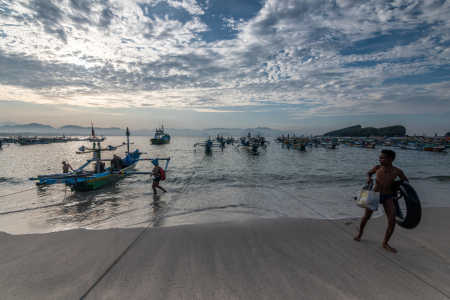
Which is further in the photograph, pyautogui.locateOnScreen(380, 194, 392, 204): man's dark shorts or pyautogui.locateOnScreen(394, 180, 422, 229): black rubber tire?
pyautogui.locateOnScreen(380, 194, 392, 204): man's dark shorts

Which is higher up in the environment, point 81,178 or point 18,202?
point 81,178

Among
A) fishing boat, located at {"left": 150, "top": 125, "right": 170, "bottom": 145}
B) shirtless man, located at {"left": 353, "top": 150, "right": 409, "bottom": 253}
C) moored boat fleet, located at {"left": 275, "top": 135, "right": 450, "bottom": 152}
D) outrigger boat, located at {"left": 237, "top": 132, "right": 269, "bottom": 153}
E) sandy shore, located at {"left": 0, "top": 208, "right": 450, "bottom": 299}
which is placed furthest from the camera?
fishing boat, located at {"left": 150, "top": 125, "right": 170, "bottom": 145}

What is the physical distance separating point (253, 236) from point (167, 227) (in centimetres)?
276

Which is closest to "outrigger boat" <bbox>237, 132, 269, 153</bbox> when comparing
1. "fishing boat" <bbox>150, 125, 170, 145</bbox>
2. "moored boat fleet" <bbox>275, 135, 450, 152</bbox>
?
"moored boat fleet" <bbox>275, 135, 450, 152</bbox>

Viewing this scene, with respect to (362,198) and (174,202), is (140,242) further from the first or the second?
(362,198)

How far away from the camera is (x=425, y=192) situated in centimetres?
1187

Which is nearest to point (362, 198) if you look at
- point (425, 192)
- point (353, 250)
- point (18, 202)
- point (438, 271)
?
point (353, 250)

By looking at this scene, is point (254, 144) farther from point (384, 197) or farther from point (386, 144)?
point (386, 144)

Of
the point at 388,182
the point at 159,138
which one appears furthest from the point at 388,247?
the point at 159,138

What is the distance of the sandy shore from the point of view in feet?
11.2

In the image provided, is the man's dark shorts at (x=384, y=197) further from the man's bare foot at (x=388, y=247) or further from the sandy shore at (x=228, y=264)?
the sandy shore at (x=228, y=264)

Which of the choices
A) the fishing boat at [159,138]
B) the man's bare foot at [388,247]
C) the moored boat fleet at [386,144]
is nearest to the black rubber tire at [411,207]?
the man's bare foot at [388,247]

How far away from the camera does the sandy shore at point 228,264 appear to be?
3.41 m

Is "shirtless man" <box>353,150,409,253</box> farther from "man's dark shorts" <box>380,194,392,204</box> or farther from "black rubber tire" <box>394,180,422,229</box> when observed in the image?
"black rubber tire" <box>394,180,422,229</box>
